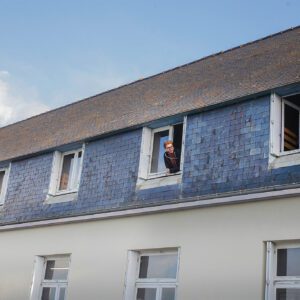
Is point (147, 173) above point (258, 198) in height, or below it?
above

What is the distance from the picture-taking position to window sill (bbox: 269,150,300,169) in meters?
10.3

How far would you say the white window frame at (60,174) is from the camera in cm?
1450

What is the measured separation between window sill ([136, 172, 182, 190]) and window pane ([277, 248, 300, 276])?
2.76 metres

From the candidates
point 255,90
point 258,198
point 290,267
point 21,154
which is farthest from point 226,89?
point 21,154

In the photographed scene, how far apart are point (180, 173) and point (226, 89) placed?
198 cm

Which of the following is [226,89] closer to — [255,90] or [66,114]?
[255,90]

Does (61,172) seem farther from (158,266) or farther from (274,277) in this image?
(274,277)

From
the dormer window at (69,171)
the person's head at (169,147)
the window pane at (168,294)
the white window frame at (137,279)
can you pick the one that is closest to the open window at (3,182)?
the dormer window at (69,171)

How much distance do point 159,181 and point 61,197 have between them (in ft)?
10.5

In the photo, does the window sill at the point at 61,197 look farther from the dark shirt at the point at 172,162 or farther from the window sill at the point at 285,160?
the window sill at the point at 285,160

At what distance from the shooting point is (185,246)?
11148mm

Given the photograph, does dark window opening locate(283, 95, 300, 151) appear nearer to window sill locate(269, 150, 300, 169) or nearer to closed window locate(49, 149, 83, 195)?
window sill locate(269, 150, 300, 169)

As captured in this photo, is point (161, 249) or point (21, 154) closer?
point (161, 249)

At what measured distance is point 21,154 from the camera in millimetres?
16250
